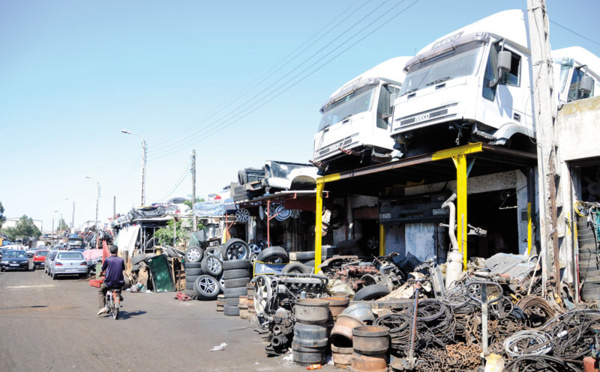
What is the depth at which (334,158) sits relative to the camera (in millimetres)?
13234

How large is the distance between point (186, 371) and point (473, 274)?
5724 mm

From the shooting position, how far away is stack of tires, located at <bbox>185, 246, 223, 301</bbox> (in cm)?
1575

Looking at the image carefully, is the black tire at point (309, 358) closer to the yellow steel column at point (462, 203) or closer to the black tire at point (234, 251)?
the yellow steel column at point (462, 203)

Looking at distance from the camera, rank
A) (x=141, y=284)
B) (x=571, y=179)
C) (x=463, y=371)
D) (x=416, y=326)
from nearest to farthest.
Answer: (x=463, y=371), (x=416, y=326), (x=571, y=179), (x=141, y=284)

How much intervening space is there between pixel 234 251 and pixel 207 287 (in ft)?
5.73

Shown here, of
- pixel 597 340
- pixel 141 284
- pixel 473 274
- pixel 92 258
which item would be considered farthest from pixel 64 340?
pixel 92 258

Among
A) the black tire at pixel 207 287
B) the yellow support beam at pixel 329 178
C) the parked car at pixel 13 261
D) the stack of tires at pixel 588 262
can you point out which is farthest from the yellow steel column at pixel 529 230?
the parked car at pixel 13 261

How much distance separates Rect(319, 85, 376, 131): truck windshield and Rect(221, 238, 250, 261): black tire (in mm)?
6001

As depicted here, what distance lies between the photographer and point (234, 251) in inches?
664

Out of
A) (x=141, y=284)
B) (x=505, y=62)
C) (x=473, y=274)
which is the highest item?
Answer: (x=505, y=62)

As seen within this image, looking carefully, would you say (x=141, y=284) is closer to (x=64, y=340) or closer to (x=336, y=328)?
(x=64, y=340)

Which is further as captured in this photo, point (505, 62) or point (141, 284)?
point (141, 284)

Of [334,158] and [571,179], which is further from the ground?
[334,158]

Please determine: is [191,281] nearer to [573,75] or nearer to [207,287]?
[207,287]
